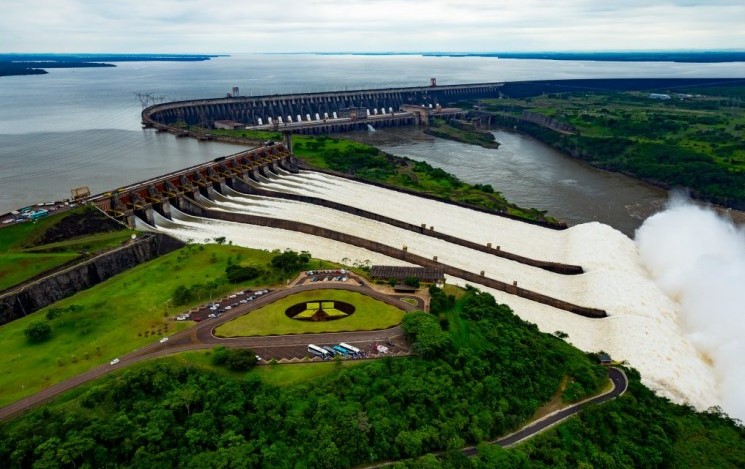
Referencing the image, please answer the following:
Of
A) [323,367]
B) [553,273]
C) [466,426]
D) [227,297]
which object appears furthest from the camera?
[553,273]

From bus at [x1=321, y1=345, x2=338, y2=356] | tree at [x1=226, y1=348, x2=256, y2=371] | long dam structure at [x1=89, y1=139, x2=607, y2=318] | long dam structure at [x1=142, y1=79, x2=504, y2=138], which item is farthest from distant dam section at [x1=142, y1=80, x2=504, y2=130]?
bus at [x1=321, y1=345, x2=338, y2=356]

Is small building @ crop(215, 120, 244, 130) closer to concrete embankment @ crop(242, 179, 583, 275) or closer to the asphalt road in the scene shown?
concrete embankment @ crop(242, 179, 583, 275)

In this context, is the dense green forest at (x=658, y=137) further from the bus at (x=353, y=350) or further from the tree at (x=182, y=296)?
the tree at (x=182, y=296)

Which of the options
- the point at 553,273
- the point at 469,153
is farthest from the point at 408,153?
the point at 553,273

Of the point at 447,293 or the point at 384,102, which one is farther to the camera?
the point at 384,102

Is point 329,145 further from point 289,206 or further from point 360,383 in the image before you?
point 360,383

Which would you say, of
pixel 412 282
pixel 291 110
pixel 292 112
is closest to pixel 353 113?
pixel 292 112

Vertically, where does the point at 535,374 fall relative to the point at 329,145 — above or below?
below

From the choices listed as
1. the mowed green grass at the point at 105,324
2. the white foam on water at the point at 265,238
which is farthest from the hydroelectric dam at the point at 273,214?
the mowed green grass at the point at 105,324
